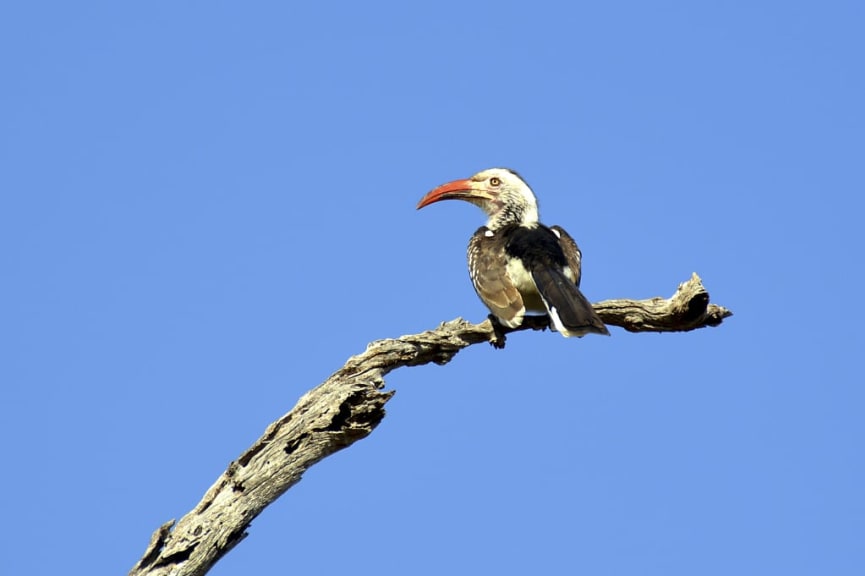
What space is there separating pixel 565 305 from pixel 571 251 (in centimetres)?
127

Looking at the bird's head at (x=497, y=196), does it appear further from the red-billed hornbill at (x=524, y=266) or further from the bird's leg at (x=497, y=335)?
the bird's leg at (x=497, y=335)

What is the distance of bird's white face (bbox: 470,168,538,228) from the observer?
9.16 meters

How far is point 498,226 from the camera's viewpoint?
8.95m

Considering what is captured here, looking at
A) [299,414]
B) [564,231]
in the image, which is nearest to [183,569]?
[299,414]

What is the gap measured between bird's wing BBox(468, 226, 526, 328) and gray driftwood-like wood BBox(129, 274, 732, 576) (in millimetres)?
914

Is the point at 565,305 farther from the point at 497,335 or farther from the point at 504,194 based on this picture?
the point at 504,194

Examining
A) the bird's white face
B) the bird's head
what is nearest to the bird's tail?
the bird's head

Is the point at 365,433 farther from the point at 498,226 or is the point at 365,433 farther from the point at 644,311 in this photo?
the point at 498,226

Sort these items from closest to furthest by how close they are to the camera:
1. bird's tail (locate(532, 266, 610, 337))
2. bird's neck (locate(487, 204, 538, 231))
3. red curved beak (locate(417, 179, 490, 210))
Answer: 1. bird's tail (locate(532, 266, 610, 337))
2. bird's neck (locate(487, 204, 538, 231))
3. red curved beak (locate(417, 179, 490, 210))

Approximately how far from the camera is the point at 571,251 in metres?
8.18

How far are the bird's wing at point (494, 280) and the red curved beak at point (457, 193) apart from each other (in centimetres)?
102

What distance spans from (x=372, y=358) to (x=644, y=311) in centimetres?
190

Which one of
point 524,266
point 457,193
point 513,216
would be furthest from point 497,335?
point 457,193

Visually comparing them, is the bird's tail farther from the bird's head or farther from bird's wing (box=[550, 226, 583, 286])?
the bird's head
